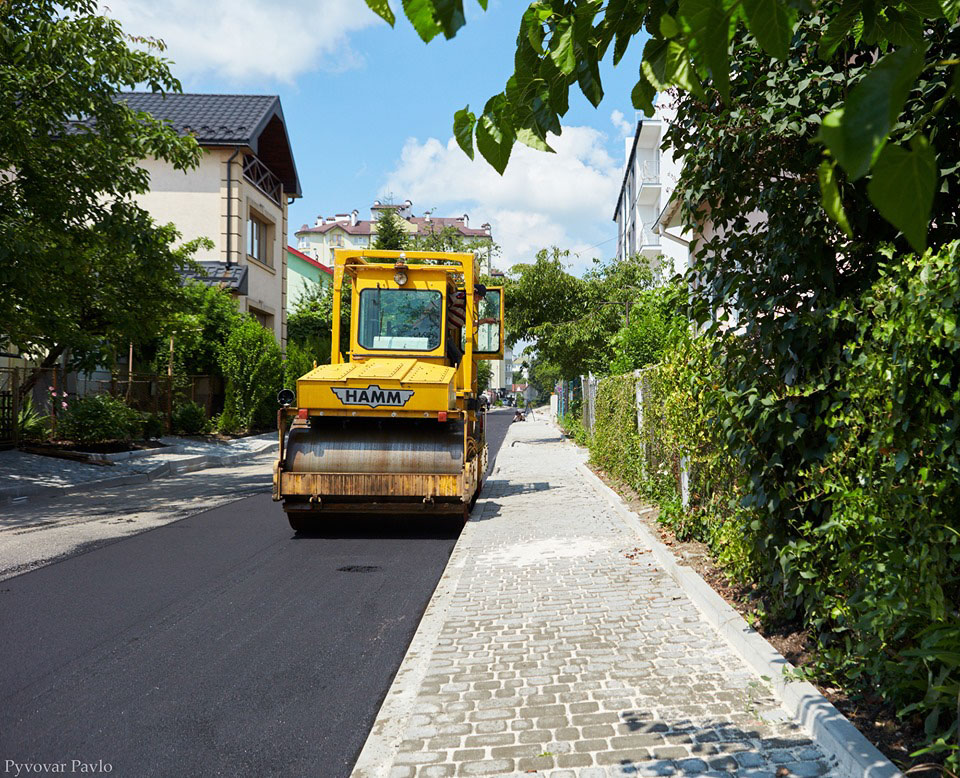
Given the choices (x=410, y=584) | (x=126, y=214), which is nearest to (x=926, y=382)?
(x=410, y=584)

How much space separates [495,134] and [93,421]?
61.6 ft

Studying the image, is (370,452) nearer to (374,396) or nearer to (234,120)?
(374,396)

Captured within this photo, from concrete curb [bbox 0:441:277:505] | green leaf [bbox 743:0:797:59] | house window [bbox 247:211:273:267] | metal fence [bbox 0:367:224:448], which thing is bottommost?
concrete curb [bbox 0:441:277:505]

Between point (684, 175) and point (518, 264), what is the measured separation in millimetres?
21932

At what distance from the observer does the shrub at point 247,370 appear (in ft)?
82.8

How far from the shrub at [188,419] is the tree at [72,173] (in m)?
8.96

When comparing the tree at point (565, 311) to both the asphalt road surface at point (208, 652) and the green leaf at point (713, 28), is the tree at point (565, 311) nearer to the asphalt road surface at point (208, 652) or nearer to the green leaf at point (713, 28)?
the asphalt road surface at point (208, 652)

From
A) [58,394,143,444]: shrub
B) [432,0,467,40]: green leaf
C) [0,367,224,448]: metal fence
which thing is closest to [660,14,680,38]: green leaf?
[432,0,467,40]: green leaf

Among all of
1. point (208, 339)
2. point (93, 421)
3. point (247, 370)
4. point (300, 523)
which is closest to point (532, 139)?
point (300, 523)

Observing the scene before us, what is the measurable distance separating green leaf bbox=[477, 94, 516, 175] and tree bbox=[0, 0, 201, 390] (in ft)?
37.9

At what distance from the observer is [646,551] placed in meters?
7.82

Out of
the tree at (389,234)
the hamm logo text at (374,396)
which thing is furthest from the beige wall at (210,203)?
the hamm logo text at (374,396)

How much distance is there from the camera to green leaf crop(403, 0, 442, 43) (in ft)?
4.89

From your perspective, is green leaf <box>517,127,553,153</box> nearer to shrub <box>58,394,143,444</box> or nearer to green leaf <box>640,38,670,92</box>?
green leaf <box>640,38,670,92</box>
